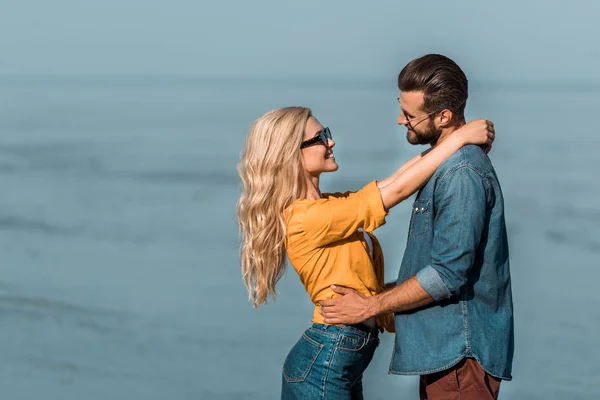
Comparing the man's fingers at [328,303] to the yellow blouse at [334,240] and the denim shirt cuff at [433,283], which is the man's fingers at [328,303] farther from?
the denim shirt cuff at [433,283]

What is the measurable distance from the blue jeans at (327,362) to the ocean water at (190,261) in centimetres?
262

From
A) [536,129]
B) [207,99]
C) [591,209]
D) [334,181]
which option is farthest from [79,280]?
[207,99]

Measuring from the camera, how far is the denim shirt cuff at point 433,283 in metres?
3.04

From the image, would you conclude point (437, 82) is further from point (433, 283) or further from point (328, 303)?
point (328, 303)

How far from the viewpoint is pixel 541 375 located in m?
6.06

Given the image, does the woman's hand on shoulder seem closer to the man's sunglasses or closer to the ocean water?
the man's sunglasses

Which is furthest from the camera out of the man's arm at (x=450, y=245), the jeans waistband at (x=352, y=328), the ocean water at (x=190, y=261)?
the ocean water at (x=190, y=261)

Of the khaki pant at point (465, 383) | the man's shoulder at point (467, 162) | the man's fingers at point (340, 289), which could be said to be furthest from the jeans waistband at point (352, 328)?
the man's shoulder at point (467, 162)

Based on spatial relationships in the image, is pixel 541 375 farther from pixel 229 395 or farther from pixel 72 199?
pixel 72 199

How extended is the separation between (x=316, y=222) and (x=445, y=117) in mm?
519

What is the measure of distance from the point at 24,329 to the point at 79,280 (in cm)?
84

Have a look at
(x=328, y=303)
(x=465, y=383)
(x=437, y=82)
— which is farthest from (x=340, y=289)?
(x=437, y=82)

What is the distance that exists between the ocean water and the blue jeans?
2.62 m

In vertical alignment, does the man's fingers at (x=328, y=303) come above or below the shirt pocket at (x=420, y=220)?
below
